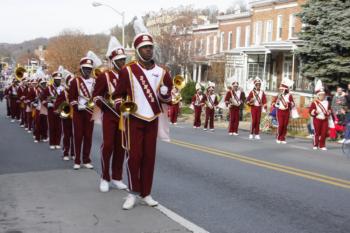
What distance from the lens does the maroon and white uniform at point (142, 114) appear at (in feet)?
24.4

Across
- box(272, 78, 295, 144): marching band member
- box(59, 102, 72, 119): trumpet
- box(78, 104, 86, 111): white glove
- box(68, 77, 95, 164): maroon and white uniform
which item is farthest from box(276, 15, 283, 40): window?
box(78, 104, 86, 111): white glove

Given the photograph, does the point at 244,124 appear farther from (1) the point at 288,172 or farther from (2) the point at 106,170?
(2) the point at 106,170

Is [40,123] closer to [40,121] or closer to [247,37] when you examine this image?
[40,121]

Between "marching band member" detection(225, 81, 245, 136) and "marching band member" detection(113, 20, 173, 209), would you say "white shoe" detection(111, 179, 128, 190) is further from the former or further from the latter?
"marching band member" detection(225, 81, 245, 136)

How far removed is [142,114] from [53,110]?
8.58 meters

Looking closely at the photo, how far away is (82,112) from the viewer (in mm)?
11125

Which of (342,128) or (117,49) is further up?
(117,49)

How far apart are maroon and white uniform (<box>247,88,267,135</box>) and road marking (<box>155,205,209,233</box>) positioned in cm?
1285

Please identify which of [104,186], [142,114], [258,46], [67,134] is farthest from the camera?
[258,46]

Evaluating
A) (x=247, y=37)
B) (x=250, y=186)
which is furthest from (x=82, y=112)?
(x=247, y=37)

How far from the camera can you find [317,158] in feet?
46.4

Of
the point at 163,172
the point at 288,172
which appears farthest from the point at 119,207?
the point at 288,172

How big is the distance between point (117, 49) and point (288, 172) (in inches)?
168

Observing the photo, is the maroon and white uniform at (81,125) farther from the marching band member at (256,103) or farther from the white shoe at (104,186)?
the marching band member at (256,103)
